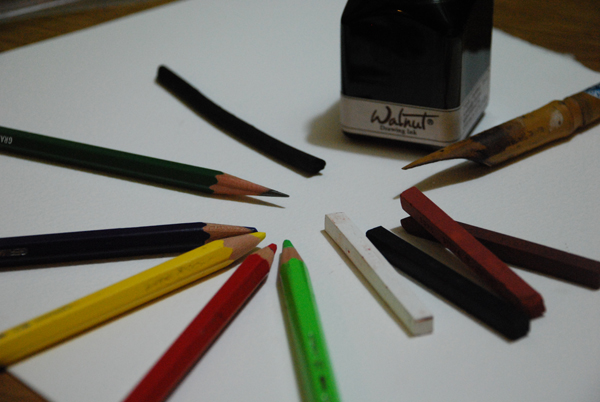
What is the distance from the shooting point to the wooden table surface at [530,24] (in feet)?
2.80

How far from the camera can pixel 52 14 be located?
3.52ft

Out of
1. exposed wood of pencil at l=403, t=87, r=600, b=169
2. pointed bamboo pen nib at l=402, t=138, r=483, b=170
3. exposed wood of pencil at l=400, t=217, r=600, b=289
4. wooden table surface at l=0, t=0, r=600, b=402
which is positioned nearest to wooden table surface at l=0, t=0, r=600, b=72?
wooden table surface at l=0, t=0, r=600, b=402

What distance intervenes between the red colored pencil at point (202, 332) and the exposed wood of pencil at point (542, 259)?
0.17m

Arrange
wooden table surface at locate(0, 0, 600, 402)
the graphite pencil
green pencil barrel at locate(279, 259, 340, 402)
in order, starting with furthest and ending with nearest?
wooden table surface at locate(0, 0, 600, 402) → the graphite pencil → green pencil barrel at locate(279, 259, 340, 402)

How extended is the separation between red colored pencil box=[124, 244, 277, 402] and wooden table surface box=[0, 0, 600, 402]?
617 mm

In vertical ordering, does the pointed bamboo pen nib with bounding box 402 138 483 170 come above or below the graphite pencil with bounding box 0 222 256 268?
above

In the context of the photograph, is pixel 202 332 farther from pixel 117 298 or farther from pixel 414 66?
pixel 414 66

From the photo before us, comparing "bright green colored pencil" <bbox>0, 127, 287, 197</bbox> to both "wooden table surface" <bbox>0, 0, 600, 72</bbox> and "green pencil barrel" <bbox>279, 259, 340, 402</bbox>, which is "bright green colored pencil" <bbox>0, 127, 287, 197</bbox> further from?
"wooden table surface" <bbox>0, 0, 600, 72</bbox>

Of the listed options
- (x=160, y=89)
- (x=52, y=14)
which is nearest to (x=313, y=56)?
(x=160, y=89)

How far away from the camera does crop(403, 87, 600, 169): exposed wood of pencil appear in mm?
544

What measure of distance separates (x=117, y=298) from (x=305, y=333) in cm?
14

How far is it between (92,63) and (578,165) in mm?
701

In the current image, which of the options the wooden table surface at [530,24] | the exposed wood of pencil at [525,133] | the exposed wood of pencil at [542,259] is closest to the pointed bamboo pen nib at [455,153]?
the exposed wood of pencil at [525,133]

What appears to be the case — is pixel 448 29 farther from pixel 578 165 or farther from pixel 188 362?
pixel 188 362
